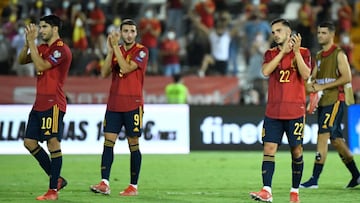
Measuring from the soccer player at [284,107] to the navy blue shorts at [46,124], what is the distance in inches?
111

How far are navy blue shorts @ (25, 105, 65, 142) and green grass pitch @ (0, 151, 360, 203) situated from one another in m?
0.86

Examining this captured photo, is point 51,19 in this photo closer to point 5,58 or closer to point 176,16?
point 5,58

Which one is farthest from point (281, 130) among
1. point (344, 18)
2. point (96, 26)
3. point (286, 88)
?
point (344, 18)

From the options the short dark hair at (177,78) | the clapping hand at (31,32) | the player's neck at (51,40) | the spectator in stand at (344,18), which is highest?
the spectator in stand at (344,18)

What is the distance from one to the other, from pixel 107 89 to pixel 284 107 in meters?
14.6

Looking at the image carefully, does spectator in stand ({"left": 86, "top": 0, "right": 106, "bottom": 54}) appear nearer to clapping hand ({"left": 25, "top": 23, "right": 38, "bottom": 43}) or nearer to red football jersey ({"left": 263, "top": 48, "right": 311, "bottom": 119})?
clapping hand ({"left": 25, "top": 23, "right": 38, "bottom": 43})

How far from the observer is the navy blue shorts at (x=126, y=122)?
43.6 ft

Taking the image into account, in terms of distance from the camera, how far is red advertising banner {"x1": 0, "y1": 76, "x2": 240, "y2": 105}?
26.1 m

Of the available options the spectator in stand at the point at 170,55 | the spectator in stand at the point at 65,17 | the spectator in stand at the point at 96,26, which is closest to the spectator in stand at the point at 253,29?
the spectator in stand at the point at 170,55

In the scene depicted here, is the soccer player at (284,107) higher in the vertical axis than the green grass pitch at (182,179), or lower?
higher

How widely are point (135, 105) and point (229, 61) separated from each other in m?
15.3

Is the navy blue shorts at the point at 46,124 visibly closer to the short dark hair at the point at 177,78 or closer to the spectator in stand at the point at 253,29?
the short dark hair at the point at 177,78

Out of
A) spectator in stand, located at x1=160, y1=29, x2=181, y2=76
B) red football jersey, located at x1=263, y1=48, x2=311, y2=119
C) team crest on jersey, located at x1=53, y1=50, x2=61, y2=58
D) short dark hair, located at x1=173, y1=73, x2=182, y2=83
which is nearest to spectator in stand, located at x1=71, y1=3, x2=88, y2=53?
spectator in stand, located at x1=160, y1=29, x2=181, y2=76

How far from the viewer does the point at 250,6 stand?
29.6 meters
